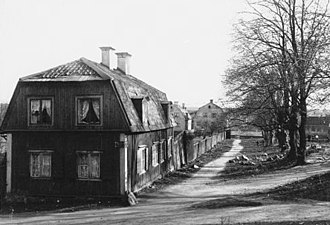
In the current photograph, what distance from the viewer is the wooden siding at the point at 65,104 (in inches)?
706

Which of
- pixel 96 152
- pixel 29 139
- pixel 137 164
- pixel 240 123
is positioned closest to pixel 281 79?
pixel 240 123

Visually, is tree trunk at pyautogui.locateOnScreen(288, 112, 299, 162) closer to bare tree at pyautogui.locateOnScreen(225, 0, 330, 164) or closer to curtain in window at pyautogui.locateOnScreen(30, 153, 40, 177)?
bare tree at pyautogui.locateOnScreen(225, 0, 330, 164)

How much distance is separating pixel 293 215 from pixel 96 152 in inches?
366

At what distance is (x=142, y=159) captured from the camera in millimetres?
20578

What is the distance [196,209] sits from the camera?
14547mm

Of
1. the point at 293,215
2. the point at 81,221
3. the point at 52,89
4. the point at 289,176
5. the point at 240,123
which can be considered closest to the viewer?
the point at 293,215

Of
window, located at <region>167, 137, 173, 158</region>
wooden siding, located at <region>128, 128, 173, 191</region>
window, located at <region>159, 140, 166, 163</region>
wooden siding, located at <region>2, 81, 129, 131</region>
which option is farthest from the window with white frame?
wooden siding, located at <region>2, 81, 129, 131</region>

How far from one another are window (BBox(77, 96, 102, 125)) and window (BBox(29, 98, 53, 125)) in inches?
56.7

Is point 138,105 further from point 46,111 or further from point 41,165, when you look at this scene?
point 41,165

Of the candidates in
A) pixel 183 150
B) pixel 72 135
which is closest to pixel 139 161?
pixel 72 135

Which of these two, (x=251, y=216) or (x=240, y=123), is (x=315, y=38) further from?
(x=251, y=216)

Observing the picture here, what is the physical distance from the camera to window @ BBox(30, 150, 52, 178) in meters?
18.6

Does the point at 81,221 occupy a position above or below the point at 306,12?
below

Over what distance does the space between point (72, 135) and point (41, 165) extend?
2.09m
